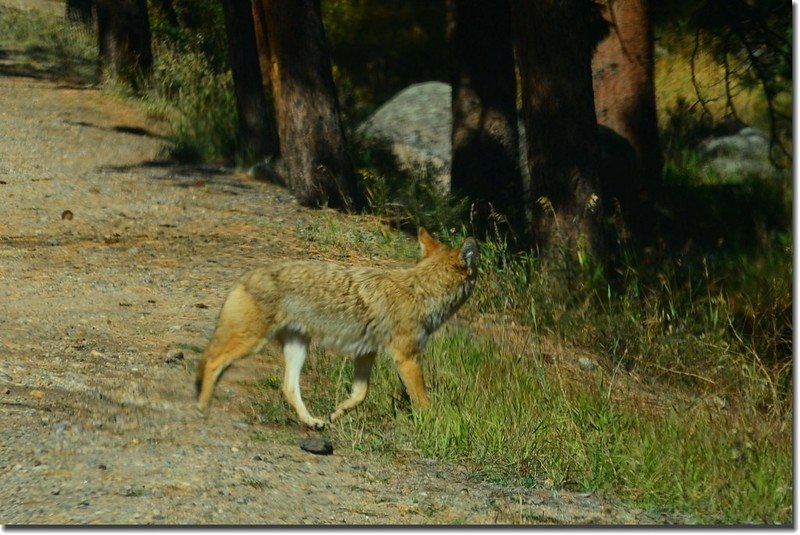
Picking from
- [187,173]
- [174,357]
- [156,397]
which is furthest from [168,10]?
[156,397]

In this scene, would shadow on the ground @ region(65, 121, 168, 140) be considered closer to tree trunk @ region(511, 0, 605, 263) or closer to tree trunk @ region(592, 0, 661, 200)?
tree trunk @ region(592, 0, 661, 200)

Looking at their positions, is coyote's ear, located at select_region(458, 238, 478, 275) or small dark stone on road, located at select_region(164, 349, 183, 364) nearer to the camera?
coyote's ear, located at select_region(458, 238, 478, 275)

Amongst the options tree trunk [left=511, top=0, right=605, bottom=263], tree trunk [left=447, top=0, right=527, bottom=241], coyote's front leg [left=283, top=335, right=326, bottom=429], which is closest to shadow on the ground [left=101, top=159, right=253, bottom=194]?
tree trunk [left=447, top=0, right=527, bottom=241]

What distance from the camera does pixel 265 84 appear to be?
19484 millimetres

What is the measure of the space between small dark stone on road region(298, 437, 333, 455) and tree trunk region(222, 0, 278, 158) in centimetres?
1028

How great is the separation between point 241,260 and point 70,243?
1756 millimetres

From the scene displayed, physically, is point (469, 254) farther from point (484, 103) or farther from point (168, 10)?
point (168, 10)

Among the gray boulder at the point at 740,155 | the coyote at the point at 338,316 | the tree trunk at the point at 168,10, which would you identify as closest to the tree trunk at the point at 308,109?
the coyote at the point at 338,316

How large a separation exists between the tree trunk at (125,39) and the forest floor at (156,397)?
6729mm

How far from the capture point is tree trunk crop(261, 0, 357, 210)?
14.4m

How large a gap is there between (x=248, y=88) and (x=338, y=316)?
9.89 metres

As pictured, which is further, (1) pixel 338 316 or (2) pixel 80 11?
(2) pixel 80 11

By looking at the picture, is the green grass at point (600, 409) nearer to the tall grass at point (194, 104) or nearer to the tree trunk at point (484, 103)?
the tree trunk at point (484, 103)

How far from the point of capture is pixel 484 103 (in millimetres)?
15281
